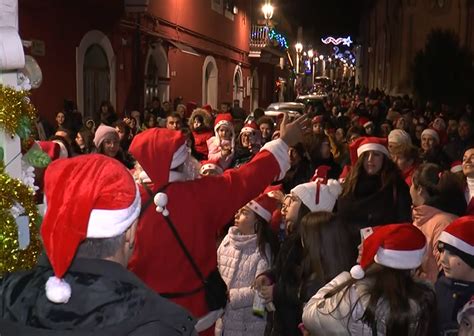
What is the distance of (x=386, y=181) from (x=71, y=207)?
4.37 m

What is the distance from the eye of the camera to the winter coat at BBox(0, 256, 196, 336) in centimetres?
197

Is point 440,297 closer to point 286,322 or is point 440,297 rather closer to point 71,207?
point 286,322

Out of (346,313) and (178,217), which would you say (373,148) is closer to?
(178,217)

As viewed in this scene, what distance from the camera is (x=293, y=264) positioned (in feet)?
13.6

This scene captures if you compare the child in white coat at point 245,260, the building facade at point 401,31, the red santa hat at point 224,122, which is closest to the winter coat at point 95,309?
the child in white coat at point 245,260

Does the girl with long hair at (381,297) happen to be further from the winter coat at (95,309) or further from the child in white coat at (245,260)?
the child in white coat at (245,260)

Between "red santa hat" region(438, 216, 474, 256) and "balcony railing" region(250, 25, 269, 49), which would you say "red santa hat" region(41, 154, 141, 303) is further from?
"balcony railing" region(250, 25, 269, 49)

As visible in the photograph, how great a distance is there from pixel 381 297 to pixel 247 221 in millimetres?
1757

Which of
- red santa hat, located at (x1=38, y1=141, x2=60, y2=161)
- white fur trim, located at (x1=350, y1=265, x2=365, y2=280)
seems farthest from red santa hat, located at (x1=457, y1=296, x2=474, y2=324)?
red santa hat, located at (x1=38, y1=141, x2=60, y2=161)

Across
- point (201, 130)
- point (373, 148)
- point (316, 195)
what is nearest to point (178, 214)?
point (316, 195)

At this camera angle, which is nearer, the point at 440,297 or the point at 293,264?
the point at 440,297

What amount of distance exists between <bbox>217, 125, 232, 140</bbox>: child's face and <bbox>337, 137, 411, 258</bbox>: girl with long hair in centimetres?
223

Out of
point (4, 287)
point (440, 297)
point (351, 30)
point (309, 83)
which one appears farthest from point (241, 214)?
point (309, 83)

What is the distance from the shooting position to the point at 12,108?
2.69 m
